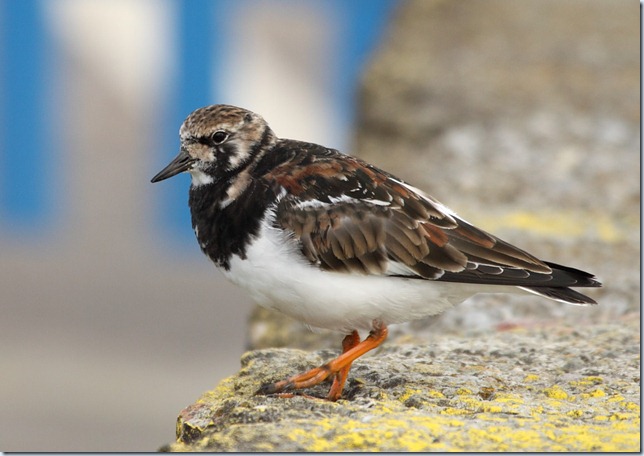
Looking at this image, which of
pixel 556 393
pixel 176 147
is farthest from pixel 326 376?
pixel 176 147

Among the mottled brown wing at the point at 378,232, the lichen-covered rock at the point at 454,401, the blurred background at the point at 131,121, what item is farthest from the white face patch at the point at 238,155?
the blurred background at the point at 131,121

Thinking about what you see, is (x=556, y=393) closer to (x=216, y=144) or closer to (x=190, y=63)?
(x=216, y=144)

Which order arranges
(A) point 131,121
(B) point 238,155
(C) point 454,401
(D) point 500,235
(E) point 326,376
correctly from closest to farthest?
(C) point 454,401
(E) point 326,376
(B) point 238,155
(D) point 500,235
(A) point 131,121

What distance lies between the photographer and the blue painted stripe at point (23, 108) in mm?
8859

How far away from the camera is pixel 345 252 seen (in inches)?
97.3

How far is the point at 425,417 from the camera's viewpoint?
2.17 m

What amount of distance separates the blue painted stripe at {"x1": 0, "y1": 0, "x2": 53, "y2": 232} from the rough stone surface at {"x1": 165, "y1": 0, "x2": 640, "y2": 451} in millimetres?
3775

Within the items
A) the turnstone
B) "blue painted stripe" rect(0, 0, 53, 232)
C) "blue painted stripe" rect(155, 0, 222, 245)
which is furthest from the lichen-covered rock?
"blue painted stripe" rect(0, 0, 53, 232)

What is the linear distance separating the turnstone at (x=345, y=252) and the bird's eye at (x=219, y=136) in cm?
10

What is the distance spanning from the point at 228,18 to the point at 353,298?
677cm

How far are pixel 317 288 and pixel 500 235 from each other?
1408 millimetres

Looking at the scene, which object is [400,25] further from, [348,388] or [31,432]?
[348,388]

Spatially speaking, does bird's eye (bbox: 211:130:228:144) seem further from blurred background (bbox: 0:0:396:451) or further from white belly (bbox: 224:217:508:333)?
blurred background (bbox: 0:0:396:451)

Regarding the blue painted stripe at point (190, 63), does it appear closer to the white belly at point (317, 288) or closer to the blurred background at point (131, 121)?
the blurred background at point (131, 121)
